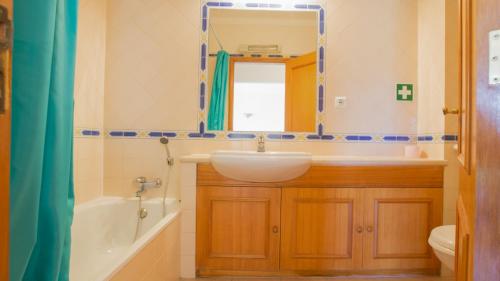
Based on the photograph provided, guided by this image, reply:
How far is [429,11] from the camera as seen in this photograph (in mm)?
1836

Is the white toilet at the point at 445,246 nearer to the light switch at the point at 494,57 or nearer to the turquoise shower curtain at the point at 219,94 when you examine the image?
the light switch at the point at 494,57

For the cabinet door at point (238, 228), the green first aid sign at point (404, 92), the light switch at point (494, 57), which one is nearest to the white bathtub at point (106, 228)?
the cabinet door at point (238, 228)

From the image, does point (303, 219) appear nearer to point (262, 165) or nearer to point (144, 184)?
point (262, 165)

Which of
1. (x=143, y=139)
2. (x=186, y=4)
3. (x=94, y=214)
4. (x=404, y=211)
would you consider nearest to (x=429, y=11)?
(x=404, y=211)

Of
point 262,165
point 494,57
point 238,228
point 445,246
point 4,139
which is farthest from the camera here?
point 238,228

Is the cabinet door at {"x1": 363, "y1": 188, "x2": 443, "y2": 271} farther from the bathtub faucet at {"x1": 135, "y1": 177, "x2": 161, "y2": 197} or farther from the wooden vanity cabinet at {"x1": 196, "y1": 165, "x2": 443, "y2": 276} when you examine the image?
the bathtub faucet at {"x1": 135, "y1": 177, "x2": 161, "y2": 197}

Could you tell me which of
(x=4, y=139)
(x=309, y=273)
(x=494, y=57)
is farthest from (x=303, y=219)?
(x=4, y=139)

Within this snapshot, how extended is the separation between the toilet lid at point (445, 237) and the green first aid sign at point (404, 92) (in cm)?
97

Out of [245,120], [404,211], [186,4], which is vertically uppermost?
[186,4]

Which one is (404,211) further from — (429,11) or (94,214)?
(94,214)

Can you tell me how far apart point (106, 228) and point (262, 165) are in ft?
3.65

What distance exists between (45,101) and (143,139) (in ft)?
4.61

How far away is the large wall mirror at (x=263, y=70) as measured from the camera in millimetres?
1919

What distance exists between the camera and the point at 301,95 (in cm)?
192
